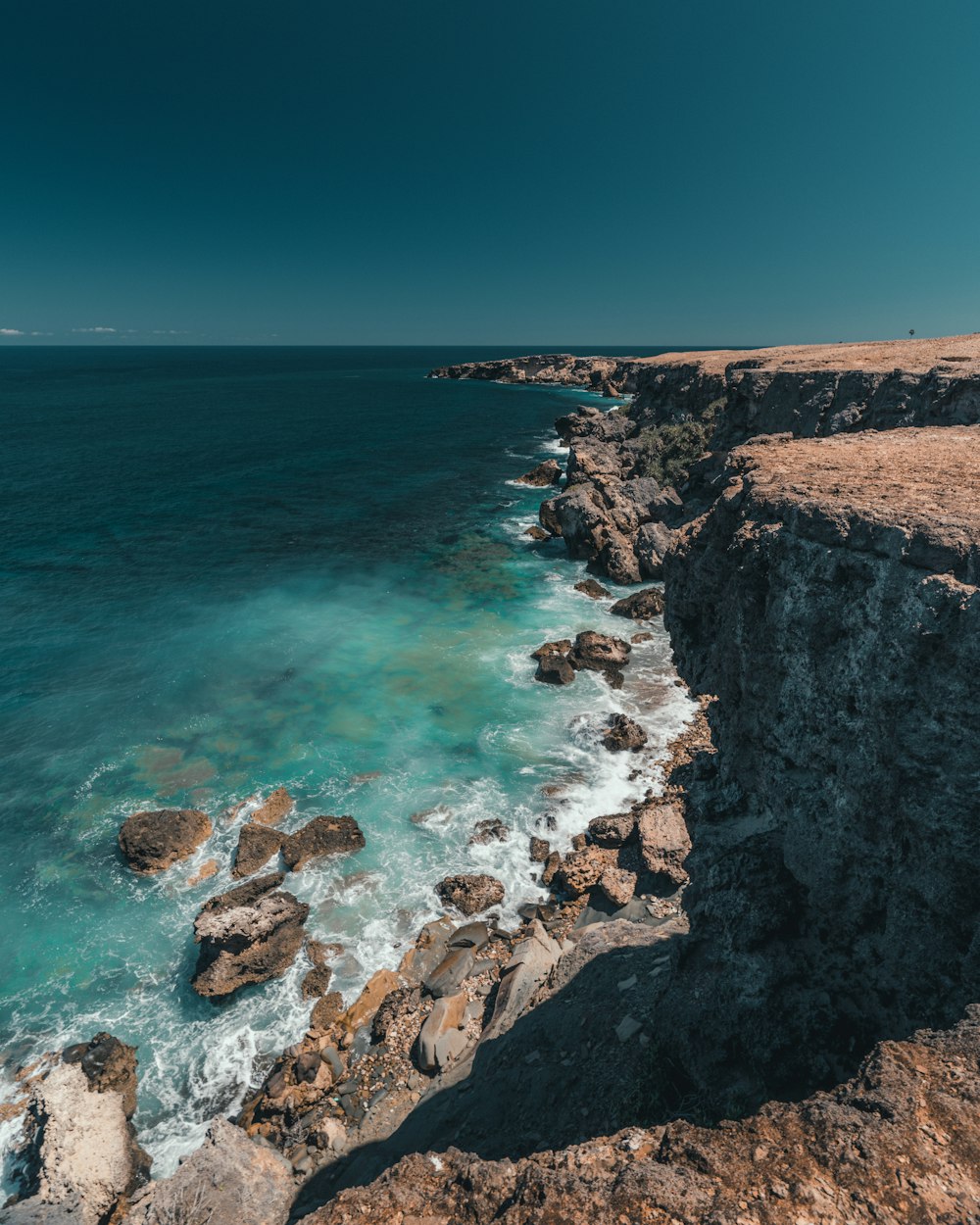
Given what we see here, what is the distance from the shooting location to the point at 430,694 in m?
28.7

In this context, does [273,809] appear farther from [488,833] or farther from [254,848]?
[488,833]

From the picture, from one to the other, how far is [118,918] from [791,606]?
21243mm

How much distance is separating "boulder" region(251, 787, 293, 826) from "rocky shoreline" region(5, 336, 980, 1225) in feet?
13.0

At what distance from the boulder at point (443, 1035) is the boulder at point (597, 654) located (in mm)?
17587

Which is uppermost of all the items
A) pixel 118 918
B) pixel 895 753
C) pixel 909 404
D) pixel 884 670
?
pixel 909 404

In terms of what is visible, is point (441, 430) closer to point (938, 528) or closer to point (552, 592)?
point (552, 592)

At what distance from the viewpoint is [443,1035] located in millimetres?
13984

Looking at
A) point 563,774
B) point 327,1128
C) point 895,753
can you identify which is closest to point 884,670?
point 895,753

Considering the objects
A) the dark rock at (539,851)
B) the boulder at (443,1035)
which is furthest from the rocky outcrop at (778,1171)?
the dark rock at (539,851)

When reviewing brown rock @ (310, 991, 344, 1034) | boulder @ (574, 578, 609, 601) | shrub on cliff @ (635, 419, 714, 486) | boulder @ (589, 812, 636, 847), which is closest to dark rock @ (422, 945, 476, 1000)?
brown rock @ (310, 991, 344, 1034)

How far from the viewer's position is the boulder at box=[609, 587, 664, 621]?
3519cm

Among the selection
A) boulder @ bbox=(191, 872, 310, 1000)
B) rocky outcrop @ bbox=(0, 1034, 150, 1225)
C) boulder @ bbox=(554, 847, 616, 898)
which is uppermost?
boulder @ bbox=(554, 847, 616, 898)

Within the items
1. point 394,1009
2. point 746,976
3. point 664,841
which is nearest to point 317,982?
point 394,1009

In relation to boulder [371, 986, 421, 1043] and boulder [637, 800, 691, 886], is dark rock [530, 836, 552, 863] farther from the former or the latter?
boulder [371, 986, 421, 1043]
